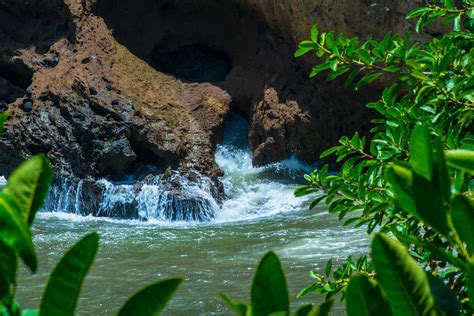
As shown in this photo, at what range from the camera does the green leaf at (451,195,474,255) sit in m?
0.64

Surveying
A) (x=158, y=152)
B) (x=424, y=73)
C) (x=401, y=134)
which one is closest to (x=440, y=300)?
(x=401, y=134)

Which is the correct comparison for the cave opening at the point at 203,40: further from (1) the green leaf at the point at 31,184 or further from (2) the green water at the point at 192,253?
(1) the green leaf at the point at 31,184

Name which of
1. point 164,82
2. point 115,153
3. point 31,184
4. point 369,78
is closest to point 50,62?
point 164,82

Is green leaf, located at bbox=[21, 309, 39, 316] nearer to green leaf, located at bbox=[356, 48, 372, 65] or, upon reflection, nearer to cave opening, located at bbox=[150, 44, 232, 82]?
green leaf, located at bbox=[356, 48, 372, 65]

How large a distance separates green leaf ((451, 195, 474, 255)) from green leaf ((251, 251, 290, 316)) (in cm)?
14

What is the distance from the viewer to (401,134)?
2.12 meters

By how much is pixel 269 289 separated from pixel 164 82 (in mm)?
11832

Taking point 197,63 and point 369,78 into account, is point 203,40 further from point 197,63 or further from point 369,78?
point 369,78

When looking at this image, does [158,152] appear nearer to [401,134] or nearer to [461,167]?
[401,134]

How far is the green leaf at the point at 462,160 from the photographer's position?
74cm

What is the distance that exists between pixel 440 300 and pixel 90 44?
11.6m

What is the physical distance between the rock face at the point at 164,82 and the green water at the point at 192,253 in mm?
1262

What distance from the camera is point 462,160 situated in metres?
0.75

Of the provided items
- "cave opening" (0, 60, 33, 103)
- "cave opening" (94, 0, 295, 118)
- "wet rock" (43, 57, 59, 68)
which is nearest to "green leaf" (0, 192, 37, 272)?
"wet rock" (43, 57, 59, 68)
